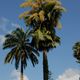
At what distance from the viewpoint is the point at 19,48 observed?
219ft

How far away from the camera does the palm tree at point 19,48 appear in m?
65.7

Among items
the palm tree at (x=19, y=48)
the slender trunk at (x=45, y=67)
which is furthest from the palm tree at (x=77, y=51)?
the slender trunk at (x=45, y=67)

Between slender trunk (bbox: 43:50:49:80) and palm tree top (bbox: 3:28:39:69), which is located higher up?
palm tree top (bbox: 3:28:39:69)

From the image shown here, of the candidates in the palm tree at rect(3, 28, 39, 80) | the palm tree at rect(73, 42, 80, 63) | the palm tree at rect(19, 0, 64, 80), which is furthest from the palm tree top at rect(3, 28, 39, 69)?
the palm tree at rect(73, 42, 80, 63)

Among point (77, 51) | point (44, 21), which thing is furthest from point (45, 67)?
point (77, 51)

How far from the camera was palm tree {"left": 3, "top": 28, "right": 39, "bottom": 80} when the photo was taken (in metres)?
65.7

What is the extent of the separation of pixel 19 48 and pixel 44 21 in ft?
46.7

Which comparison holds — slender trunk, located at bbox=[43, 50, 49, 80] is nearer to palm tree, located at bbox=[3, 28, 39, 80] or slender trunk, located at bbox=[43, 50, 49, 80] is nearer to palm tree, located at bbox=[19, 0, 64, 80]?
palm tree, located at bbox=[19, 0, 64, 80]

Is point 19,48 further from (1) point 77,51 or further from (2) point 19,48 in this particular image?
(1) point 77,51

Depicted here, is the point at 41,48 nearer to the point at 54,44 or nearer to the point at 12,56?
the point at 54,44

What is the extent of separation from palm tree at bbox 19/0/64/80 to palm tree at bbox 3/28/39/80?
35.6ft

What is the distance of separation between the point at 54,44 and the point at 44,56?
94.4 inches

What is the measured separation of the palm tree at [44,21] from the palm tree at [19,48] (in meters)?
10.9

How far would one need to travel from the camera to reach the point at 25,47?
2594 inches
